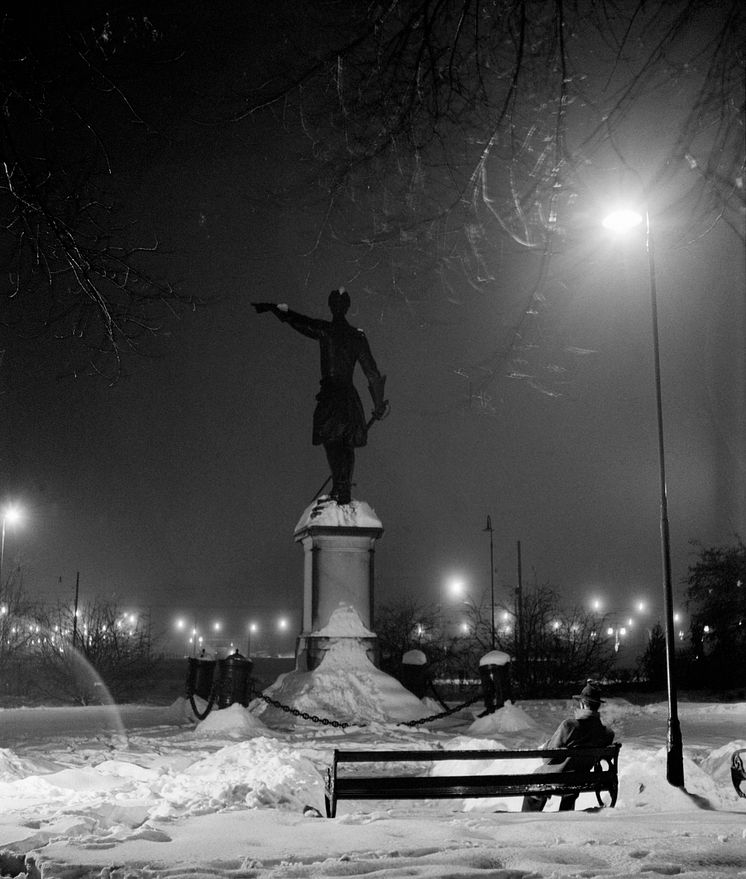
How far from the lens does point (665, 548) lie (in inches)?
438

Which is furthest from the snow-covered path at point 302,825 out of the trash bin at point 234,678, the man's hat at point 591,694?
the trash bin at point 234,678

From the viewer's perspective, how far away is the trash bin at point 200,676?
A: 63.1ft

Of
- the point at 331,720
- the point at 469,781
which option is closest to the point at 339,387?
the point at 331,720

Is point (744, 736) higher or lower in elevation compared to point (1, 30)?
lower

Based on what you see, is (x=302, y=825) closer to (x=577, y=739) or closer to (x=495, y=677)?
(x=577, y=739)

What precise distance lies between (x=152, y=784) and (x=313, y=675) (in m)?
9.03

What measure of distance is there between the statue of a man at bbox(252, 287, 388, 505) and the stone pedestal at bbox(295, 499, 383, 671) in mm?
738

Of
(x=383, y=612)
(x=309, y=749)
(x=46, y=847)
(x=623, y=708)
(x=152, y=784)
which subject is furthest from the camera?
(x=383, y=612)

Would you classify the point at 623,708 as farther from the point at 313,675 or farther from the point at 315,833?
the point at 315,833

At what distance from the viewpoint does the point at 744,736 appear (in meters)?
17.0

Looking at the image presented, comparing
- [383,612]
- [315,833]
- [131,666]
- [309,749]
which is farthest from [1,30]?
[383,612]

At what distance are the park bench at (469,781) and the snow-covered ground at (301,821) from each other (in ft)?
0.74

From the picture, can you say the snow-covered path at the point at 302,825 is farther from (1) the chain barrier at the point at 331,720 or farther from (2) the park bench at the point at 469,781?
(1) the chain barrier at the point at 331,720

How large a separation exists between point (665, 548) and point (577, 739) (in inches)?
121
